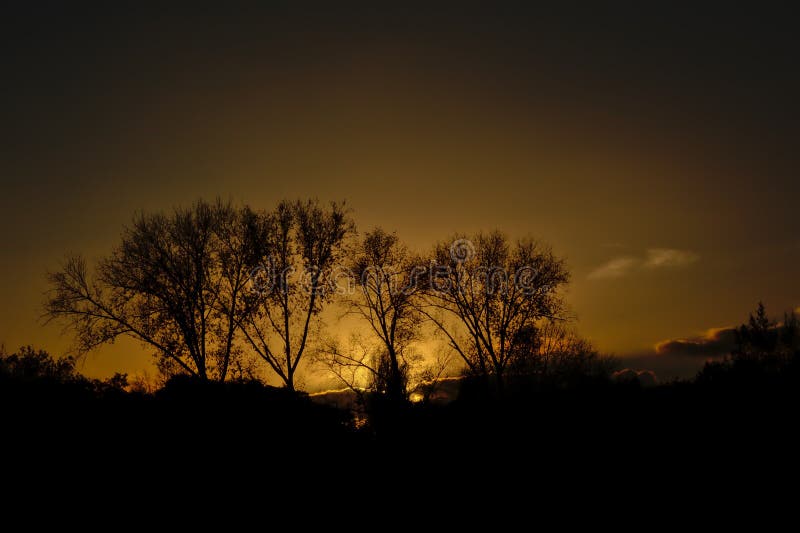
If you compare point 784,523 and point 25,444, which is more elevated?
point 25,444

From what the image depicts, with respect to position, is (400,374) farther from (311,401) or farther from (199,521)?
(199,521)

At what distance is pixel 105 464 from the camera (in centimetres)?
1414

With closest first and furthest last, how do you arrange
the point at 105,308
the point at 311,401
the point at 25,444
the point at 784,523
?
the point at 784,523, the point at 25,444, the point at 311,401, the point at 105,308

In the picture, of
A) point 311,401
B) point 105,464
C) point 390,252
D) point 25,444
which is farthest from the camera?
point 390,252

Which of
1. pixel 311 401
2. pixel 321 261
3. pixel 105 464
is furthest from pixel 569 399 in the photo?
pixel 321 261

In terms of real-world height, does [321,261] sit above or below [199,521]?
above

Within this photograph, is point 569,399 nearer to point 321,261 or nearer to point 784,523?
point 784,523

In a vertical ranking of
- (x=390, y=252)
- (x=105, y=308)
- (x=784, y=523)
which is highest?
(x=390, y=252)

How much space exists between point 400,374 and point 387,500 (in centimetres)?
2088

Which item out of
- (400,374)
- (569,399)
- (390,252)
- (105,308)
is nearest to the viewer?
(569,399)

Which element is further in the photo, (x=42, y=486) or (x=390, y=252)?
(x=390, y=252)

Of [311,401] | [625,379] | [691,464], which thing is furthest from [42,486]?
[625,379]

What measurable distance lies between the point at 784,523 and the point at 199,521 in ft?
43.6

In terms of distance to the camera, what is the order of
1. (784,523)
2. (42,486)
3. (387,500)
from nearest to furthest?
(784,523) → (42,486) → (387,500)
